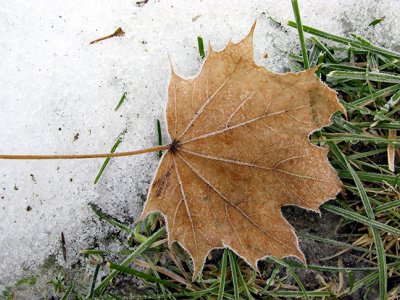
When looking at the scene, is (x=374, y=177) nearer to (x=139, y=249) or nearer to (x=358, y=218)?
Result: (x=358, y=218)

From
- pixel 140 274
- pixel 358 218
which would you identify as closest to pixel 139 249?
pixel 140 274

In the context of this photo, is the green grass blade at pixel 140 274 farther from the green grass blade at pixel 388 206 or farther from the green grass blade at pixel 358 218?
the green grass blade at pixel 388 206

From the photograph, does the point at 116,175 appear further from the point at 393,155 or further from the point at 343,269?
the point at 393,155

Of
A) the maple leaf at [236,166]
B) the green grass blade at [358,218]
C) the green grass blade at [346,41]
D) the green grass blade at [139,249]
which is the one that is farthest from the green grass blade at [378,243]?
the green grass blade at [139,249]

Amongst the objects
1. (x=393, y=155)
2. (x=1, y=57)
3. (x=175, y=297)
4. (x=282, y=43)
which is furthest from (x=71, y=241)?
(x=393, y=155)

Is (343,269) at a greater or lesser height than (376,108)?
lesser

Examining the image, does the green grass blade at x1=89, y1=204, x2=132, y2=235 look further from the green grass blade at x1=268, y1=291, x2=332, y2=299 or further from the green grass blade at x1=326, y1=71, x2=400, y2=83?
the green grass blade at x1=326, y1=71, x2=400, y2=83
